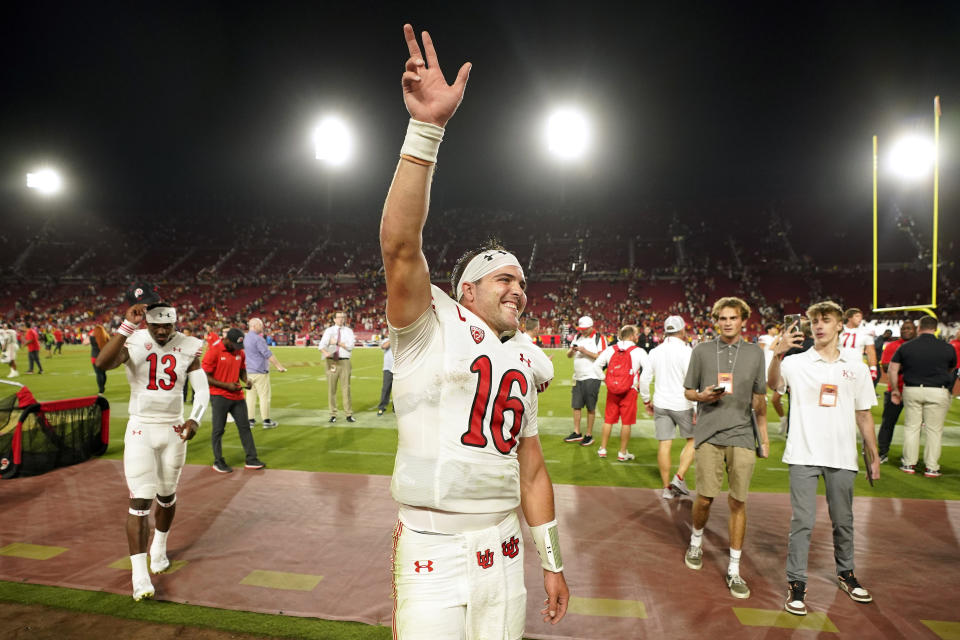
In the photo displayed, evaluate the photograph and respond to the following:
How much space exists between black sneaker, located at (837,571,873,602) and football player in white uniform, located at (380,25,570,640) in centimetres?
384

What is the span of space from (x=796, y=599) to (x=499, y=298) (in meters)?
3.95

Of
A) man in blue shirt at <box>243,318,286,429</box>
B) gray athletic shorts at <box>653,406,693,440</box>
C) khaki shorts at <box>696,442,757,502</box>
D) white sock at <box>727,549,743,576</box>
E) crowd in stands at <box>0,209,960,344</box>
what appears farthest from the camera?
crowd in stands at <box>0,209,960,344</box>

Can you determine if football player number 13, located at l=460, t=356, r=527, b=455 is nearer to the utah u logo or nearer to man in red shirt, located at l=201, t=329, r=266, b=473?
the utah u logo

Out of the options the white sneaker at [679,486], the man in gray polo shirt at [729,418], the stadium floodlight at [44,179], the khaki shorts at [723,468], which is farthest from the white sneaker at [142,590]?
the stadium floodlight at [44,179]

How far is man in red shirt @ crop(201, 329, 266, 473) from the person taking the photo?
7.61m

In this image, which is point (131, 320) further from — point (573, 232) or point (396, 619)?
point (573, 232)

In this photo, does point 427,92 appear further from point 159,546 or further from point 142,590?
point 159,546

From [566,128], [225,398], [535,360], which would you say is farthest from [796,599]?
[566,128]

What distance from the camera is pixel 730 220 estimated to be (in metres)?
57.4

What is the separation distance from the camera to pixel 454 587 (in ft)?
6.05

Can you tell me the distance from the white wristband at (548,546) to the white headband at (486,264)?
1168 millimetres

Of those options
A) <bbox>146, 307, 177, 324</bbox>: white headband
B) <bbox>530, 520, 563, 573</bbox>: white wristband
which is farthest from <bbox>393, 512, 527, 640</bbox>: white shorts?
<bbox>146, 307, 177, 324</bbox>: white headband

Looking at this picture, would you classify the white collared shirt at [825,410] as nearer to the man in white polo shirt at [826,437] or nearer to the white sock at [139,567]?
the man in white polo shirt at [826,437]

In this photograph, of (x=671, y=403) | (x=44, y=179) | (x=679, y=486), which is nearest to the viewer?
(x=679, y=486)
